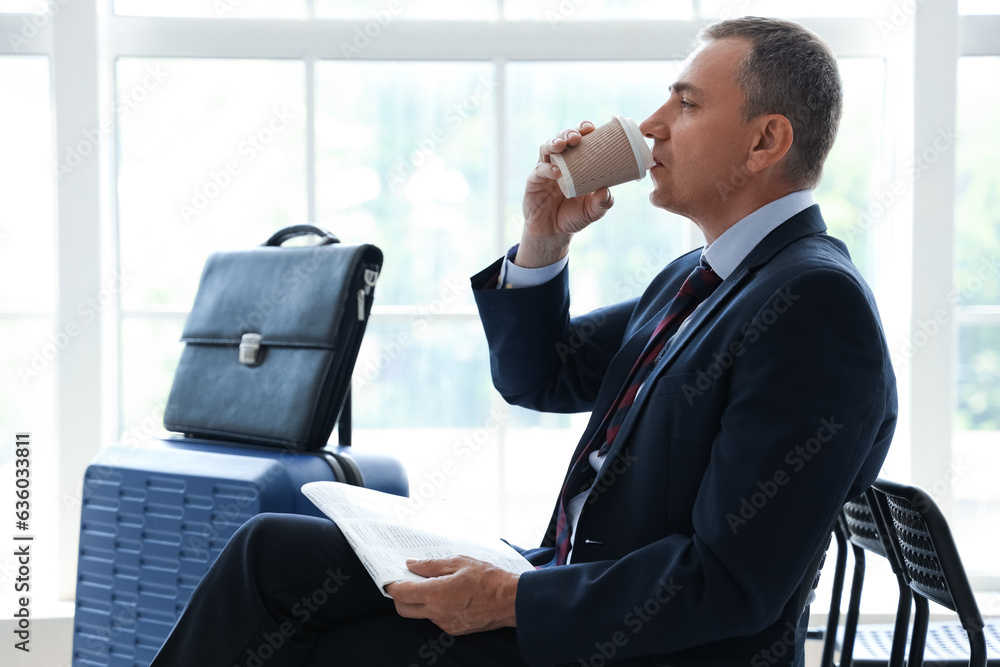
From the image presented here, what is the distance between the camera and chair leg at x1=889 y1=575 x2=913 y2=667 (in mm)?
1274

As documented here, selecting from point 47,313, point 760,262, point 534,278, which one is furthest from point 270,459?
point 47,313

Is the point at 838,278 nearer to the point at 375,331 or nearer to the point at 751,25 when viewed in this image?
the point at 751,25

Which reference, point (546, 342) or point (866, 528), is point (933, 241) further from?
point (546, 342)

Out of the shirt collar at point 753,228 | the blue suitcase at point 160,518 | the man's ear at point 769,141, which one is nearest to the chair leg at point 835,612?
the shirt collar at point 753,228

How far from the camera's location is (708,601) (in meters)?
0.92

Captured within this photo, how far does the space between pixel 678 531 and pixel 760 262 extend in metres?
0.39

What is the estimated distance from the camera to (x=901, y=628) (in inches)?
51.1

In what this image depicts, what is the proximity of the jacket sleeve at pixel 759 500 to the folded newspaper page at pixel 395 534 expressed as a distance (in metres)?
0.15

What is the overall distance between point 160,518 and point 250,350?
1.21 ft

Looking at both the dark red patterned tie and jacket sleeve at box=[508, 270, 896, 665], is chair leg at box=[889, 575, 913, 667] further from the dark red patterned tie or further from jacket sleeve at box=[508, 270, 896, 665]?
the dark red patterned tie

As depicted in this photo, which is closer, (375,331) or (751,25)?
(751,25)

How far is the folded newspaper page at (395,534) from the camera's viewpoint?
3.38 ft

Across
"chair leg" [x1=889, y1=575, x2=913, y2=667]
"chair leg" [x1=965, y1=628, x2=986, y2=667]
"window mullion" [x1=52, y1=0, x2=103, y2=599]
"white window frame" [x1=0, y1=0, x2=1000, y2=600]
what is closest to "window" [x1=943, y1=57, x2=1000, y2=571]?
"white window frame" [x1=0, y1=0, x2=1000, y2=600]

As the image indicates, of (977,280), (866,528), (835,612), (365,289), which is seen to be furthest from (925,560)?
(977,280)
